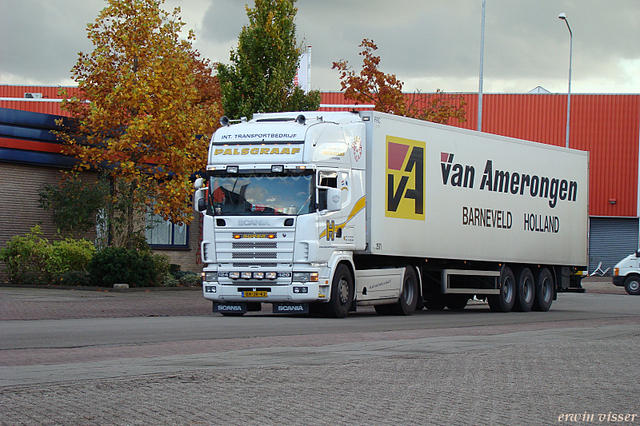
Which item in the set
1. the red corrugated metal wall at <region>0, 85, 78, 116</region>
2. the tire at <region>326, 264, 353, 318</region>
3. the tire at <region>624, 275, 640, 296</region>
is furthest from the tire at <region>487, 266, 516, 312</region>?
the red corrugated metal wall at <region>0, 85, 78, 116</region>

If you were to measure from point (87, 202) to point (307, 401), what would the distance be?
69.5ft

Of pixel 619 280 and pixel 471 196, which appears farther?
pixel 619 280

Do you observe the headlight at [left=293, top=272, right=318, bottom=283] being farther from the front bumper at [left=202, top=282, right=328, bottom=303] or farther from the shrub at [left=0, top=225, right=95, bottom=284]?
the shrub at [left=0, top=225, right=95, bottom=284]

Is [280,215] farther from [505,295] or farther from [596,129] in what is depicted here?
[596,129]

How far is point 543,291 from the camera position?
23.8 metres

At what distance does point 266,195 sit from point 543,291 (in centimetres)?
1004

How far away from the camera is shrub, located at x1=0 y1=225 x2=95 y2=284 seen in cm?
2545

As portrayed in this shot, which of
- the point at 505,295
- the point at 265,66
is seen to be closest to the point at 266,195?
the point at 505,295

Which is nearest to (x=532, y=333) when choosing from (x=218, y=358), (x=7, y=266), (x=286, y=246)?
(x=286, y=246)

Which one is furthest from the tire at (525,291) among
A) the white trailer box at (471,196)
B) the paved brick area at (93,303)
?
the paved brick area at (93,303)

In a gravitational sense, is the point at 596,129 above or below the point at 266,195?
above

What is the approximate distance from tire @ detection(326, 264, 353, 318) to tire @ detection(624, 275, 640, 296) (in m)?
23.4

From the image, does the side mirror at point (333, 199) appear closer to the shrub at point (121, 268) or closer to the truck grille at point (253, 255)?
the truck grille at point (253, 255)

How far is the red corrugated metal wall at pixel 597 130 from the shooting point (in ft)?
189
